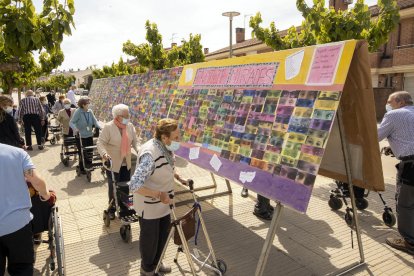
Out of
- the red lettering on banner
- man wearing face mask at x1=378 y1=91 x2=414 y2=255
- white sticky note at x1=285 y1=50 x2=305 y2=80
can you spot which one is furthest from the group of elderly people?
man wearing face mask at x1=378 y1=91 x2=414 y2=255

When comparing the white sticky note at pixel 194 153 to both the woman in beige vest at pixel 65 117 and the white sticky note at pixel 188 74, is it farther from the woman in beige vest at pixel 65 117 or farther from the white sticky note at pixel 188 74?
the woman in beige vest at pixel 65 117

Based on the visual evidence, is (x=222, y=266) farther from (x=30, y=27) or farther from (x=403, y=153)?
(x=30, y=27)

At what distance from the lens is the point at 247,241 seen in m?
4.75

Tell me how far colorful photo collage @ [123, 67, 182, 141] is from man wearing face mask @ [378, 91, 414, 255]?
155 inches

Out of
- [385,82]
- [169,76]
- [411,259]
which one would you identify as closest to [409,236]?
[411,259]

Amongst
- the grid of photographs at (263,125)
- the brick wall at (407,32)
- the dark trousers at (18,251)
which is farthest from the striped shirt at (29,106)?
the brick wall at (407,32)

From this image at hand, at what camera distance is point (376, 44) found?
8836 mm

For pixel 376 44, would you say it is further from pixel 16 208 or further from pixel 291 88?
pixel 16 208

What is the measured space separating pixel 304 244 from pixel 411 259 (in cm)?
136

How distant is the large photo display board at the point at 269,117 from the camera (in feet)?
9.62

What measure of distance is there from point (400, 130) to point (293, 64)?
1.96 metres

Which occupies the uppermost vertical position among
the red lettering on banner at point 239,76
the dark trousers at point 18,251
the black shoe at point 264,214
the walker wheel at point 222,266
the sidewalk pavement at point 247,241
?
the red lettering on banner at point 239,76

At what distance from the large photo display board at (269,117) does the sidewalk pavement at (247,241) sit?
53.0 inches

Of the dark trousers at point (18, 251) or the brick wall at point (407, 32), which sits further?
the brick wall at point (407, 32)
